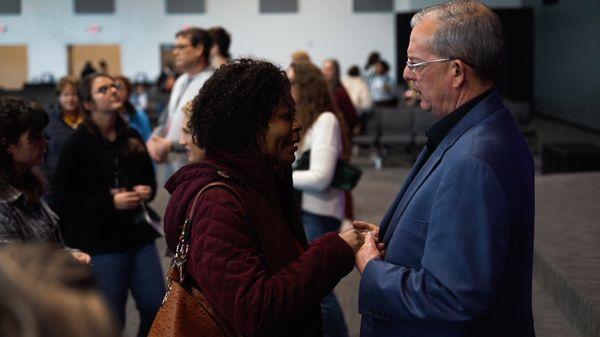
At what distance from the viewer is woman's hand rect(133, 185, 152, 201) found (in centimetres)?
434

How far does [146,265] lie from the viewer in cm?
424

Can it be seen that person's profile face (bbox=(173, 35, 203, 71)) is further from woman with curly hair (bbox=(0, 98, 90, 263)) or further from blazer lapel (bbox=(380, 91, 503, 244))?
blazer lapel (bbox=(380, 91, 503, 244))

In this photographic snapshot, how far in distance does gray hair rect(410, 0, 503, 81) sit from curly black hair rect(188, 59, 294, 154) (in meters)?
0.44

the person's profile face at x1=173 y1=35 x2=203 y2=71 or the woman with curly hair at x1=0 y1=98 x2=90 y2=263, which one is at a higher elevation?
the person's profile face at x1=173 y1=35 x2=203 y2=71

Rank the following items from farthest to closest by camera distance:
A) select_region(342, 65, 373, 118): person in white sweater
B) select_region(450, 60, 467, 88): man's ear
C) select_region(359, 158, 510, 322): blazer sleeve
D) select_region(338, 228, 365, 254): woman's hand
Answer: select_region(342, 65, 373, 118): person in white sweater
select_region(338, 228, 365, 254): woman's hand
select_region(450, 60, 467, 88): man's ear
select_region(359, 158, 510, 322): blazer sleeve

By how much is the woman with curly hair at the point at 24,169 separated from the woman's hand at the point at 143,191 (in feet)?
3.23

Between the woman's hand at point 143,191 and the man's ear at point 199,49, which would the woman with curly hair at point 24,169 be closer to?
the woman's hand at point 143,191

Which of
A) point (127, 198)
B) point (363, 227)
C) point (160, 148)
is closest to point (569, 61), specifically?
point (160, 148)

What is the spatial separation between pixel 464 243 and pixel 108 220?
2534mm

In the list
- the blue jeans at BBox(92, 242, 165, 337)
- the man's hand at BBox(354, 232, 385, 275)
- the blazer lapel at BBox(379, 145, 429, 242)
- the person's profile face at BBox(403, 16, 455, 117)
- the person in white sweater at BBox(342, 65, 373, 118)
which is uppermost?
the person's profile face at BBox(403, 16, 455, 117)

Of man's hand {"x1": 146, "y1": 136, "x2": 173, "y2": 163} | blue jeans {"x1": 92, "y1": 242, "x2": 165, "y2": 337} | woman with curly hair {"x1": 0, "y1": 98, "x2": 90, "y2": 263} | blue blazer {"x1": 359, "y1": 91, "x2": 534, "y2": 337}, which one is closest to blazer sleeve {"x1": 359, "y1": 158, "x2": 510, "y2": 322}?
blue blazer {"x1": 359, "y1": 91, "x2": 534, "y2": 337}

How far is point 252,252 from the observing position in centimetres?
216

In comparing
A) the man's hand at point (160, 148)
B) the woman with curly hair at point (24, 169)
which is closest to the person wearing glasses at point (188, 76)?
the man's hand at point (160, 148)

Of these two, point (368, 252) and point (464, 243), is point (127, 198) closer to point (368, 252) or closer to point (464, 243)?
point (368, 252)
